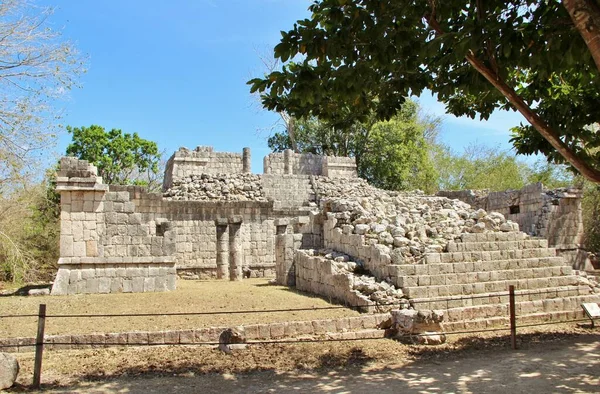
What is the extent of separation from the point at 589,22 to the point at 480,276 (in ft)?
24.4

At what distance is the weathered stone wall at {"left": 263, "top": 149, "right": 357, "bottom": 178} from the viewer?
27000 mm

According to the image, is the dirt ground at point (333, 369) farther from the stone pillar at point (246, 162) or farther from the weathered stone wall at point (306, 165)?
the weathered stone wall at point (306, 165)

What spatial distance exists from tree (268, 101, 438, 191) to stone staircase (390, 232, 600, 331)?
857 inches

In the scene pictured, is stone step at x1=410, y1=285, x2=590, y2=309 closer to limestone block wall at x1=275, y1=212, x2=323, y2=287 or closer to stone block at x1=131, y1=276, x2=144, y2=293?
limestone block wall at x1=275, y1=212, x2=323, y2=287

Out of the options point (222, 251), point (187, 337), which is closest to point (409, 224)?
point (187, 337)

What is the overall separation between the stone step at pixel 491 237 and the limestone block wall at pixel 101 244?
6943mm

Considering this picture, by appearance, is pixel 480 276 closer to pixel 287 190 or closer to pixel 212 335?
pixel 212 335

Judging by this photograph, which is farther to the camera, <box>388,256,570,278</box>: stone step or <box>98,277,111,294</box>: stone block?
<box>98,277,111,294</box>: stone block

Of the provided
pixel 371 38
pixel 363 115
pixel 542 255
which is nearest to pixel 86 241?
pixel 363 115

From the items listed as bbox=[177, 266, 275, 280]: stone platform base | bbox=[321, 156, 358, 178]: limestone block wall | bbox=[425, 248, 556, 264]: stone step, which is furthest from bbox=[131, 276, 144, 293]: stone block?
bbox=[321, 156, 358, 178]: limestone block wall

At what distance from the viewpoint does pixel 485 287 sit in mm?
11016

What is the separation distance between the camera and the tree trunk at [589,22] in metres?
4.61

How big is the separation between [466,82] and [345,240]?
6.45m

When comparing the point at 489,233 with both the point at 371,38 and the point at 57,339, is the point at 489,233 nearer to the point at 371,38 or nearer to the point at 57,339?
the point at 371,38
